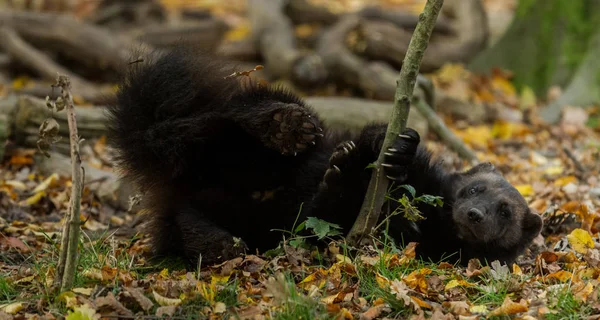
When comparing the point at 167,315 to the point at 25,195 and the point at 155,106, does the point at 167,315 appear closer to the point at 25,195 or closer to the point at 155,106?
the point at 155,106

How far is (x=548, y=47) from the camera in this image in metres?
12.5

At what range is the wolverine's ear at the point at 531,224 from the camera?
5871mm

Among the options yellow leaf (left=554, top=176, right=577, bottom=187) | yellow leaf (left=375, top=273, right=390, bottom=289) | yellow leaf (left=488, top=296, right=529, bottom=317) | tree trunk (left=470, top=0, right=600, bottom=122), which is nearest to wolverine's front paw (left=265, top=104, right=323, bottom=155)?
yellow leaf (left=375, top=273, right=390, bottom=289)

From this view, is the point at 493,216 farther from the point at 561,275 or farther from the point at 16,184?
the point at 16,184

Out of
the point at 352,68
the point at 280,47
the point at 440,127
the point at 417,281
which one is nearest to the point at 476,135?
the point at 440,127

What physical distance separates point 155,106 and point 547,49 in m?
8.85

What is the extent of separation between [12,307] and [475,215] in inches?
132

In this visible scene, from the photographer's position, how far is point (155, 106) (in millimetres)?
5562

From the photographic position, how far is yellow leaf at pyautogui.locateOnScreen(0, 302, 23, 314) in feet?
14.8

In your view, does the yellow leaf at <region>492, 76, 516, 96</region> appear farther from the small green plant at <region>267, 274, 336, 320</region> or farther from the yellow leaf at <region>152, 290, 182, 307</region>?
the yellow leaf at <region>152, 290, 182, 307</region>

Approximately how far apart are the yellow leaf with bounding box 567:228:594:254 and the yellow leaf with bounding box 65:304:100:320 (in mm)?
3728

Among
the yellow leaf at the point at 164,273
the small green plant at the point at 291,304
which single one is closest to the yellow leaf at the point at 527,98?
the yellow leaf at the point at 164,273

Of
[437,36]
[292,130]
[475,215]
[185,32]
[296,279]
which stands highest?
[292,130]

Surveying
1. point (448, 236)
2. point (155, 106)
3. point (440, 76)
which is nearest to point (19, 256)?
point (155, 106)
